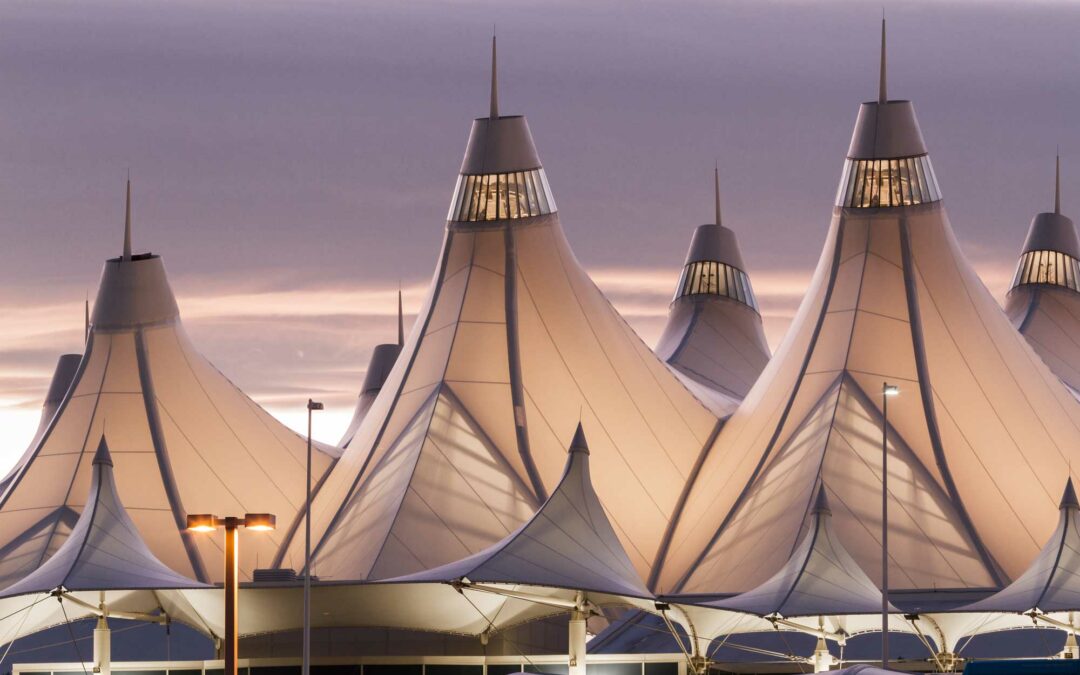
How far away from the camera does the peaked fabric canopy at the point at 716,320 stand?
7775 centimetres

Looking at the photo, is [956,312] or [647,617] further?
[956,312]

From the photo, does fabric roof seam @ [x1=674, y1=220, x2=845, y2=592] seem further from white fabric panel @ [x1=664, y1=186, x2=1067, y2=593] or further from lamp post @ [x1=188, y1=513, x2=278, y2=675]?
lamp post @ [x1=188, y1=513, x2=278, y2=675]

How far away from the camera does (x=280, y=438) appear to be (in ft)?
222

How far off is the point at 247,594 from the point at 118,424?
495 inches

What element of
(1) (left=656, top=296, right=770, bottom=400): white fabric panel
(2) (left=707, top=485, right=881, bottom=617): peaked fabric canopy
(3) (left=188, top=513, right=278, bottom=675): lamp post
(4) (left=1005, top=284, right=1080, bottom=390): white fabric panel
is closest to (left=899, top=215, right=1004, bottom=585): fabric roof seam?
(2) (left=707, top=485, right=881, bottom=617): peaked fabric canopy

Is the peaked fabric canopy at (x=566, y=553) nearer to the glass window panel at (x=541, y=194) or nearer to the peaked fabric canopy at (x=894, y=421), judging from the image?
the peaked fabric canopy at (x=894, y=421)

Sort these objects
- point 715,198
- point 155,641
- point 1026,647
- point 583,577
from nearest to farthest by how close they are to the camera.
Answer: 1. point 583,577
2. point 1026,647
3. point 155,641
4. point 715,198

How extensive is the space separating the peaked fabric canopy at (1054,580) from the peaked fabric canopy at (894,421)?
6430 mm

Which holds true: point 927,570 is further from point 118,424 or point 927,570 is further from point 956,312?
point 118,424

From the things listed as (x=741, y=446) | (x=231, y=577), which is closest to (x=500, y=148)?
(x=741, y=446)

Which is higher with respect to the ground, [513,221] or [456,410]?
[513,221]

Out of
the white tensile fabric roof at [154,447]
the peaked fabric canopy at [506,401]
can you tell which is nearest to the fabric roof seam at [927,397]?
the peaked fabric canopy at [506,401]

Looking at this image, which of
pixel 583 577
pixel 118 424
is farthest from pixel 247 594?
pixel 118 424

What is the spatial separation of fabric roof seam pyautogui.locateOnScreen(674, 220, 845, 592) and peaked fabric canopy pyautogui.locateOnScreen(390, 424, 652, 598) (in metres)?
8.72
